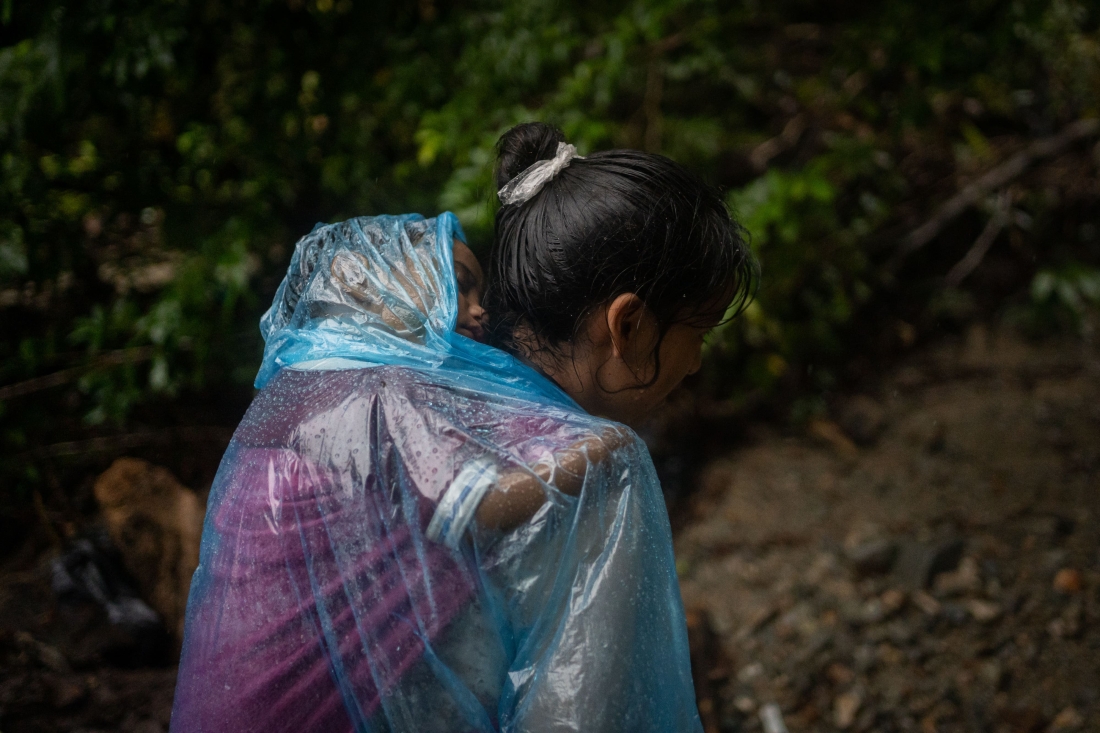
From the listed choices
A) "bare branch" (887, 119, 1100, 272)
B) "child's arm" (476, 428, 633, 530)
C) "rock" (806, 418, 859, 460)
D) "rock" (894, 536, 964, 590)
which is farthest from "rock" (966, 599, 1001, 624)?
"child's arm" (476, 428, 633, 530)

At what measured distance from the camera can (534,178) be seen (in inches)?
51.3

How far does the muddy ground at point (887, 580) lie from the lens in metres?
2.11

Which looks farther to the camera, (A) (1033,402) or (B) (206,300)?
(A) (1033,402)

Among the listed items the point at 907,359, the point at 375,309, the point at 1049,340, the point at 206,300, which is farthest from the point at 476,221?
the point at 1049,340

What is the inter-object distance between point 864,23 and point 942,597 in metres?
2.35

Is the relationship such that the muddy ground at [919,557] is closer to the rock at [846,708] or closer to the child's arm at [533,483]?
the rock at [846,708]

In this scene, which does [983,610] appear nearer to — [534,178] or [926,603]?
[926,603]

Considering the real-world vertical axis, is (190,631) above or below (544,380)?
Result: below

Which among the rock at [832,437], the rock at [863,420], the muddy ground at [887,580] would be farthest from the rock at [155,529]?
the rock at [863,420]

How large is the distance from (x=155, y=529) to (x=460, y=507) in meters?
1.72

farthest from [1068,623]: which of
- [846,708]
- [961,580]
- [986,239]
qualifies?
[986,239]

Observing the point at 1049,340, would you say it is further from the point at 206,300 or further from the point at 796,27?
the point at 206,300

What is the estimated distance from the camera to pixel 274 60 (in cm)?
292

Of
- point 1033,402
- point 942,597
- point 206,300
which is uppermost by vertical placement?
point 206,300
